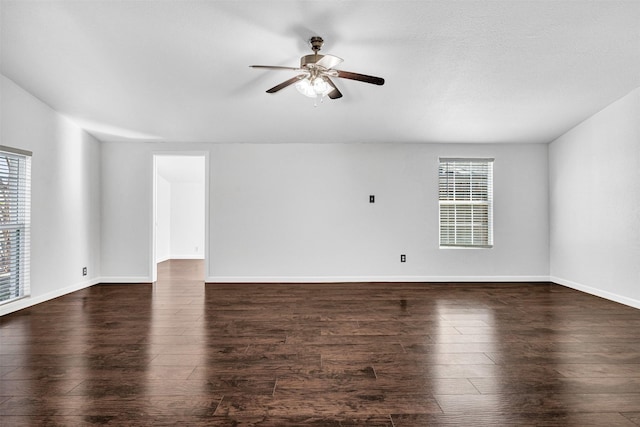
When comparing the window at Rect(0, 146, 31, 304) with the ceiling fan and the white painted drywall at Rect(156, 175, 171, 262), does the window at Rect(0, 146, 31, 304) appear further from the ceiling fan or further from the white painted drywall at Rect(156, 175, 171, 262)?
the white painted drywall at Rect(156, 175, 171, 262)

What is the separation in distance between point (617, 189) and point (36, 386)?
570 centimetres

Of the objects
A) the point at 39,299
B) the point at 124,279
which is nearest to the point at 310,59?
the point at 39,299

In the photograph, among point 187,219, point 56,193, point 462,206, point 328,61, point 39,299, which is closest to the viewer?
point 328,61

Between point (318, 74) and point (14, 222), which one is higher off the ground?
point (318, 74)

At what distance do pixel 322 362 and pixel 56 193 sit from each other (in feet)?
13.3

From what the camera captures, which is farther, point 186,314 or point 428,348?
point 186,314

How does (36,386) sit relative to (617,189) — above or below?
below

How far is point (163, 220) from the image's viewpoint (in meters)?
8.02

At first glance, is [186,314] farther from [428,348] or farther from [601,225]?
[601,225]

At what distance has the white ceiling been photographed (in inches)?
105

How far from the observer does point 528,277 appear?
5.34m

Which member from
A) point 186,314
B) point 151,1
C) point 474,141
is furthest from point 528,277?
point 151,1

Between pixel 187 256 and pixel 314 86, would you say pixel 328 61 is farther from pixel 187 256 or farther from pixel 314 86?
pixel 187 256

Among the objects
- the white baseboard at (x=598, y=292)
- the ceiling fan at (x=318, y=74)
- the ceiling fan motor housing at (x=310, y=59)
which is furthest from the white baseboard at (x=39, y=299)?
the white baseboard at (x=598, y=292)
